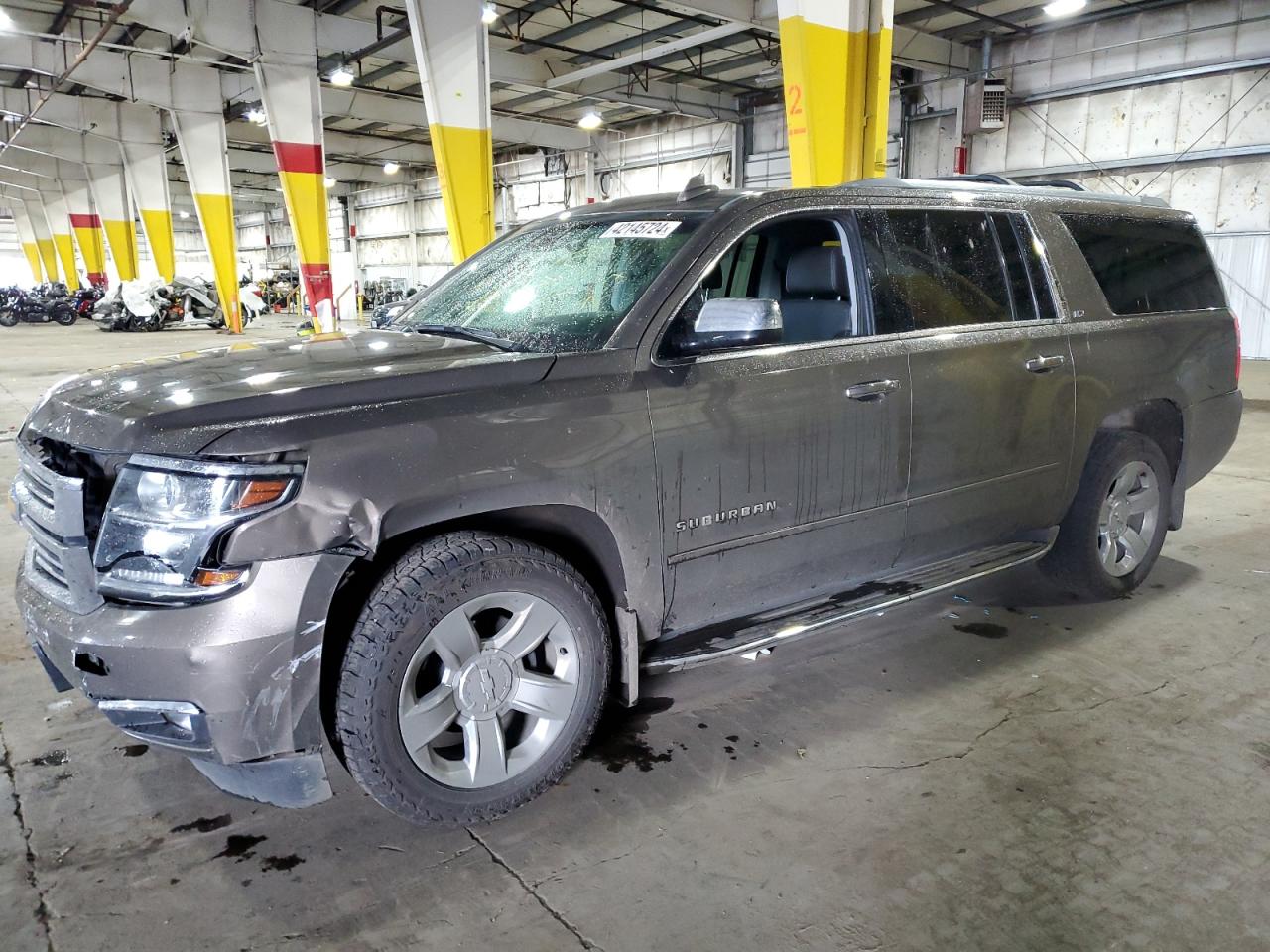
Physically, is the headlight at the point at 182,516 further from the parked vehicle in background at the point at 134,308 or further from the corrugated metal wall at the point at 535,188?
→ the parked vehicle in background at the point at 134,308

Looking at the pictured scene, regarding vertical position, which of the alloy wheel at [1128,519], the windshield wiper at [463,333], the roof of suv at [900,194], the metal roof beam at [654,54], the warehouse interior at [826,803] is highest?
the metal roof beam at [654,54]

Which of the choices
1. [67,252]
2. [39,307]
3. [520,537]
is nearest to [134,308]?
[39,307]

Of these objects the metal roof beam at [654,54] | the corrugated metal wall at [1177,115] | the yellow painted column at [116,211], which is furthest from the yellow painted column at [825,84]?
the yellow painted column at [116,211]

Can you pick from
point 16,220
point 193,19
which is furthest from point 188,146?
point 16,220

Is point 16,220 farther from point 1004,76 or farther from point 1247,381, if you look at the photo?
point 1247,381

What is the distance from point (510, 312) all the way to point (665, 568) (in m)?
1.08

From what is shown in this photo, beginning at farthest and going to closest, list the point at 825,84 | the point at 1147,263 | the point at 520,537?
the point at 825,84 < the point at 1147,263 < the point at 520,537

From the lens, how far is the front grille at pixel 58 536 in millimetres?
2195

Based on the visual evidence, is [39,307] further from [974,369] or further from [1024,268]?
[974,369]

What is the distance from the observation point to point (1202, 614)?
4.03 meters

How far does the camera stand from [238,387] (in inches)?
90.2

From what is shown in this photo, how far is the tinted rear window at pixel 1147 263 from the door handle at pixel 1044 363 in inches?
20.4

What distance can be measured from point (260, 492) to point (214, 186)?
22.8 metres

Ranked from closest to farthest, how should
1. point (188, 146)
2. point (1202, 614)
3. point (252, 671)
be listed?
point (252, 671)
point (1202, 614)
point (188, 146)
